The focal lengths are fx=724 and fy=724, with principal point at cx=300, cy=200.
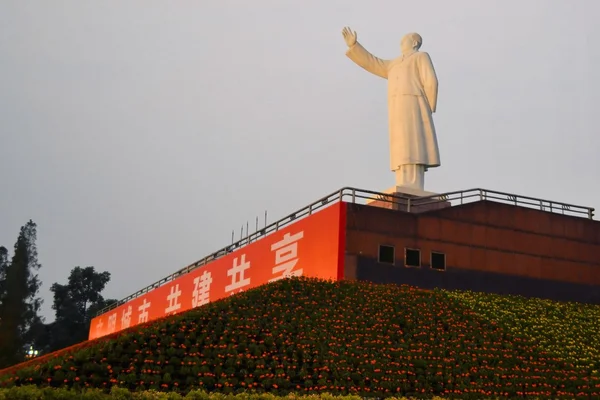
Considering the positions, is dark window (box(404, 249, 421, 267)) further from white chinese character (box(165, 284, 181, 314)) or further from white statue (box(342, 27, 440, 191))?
white chinese character (box(165, 284, 181, 314))

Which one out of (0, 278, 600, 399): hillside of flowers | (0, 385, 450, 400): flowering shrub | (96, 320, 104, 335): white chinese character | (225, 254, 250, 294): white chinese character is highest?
(225, 254, 250, 294): white chinese character

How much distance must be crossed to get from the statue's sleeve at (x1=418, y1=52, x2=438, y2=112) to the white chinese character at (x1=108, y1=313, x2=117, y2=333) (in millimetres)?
22015

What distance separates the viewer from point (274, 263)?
1972 centimetres

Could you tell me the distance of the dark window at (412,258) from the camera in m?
18.0

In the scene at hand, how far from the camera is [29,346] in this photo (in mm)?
47094

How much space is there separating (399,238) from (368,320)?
3546 millimetres

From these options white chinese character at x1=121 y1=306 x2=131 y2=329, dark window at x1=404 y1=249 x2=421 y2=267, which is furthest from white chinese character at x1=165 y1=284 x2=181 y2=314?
dark window at x1=404 y1=249 x2=421 y2=267

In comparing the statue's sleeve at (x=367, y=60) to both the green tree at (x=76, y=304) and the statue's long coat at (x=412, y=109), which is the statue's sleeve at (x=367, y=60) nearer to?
the statue's long coat at (x=412, y=109)

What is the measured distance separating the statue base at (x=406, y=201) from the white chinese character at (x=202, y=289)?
294 inches

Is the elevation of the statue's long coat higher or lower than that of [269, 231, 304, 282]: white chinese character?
higher

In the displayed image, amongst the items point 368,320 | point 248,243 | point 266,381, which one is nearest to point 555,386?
point 368,320

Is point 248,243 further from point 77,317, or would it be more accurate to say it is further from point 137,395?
point 77,317

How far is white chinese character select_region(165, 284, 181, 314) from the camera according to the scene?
89.4ft

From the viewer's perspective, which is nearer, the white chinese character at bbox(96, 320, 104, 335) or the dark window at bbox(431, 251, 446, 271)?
the dark window at bbox(431, 251, 446, 271)
